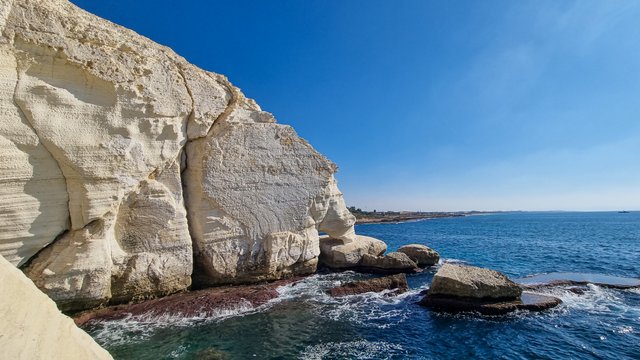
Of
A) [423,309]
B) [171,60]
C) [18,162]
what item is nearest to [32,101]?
[18,162]

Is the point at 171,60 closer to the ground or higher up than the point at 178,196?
higher up

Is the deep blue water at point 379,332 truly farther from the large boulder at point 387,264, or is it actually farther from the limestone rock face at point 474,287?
the large boulder at point 387,264

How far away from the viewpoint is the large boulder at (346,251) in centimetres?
2308

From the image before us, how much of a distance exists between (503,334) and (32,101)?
62.9 ft

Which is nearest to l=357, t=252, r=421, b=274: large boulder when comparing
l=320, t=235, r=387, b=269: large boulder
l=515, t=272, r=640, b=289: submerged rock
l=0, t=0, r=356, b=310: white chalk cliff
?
l=320, t=235, r=387, b=269: large boulder

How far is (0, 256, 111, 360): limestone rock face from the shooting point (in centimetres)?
377

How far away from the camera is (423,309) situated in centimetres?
1490

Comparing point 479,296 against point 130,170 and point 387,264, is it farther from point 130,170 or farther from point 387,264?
point 130,170

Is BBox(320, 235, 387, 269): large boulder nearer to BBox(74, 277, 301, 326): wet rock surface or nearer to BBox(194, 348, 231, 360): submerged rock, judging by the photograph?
BBox(74, 277, 301, 326): wet rock surface

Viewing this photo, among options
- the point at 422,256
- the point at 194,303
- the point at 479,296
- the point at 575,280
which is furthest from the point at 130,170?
the point at 575,280

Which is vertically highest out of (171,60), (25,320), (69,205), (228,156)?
(171,60)

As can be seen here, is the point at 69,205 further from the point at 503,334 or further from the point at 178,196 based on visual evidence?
the point at 503,334

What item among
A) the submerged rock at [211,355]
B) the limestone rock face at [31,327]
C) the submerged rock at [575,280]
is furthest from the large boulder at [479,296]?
the limestone rock face at [31,327]

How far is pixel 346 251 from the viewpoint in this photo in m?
23.2
